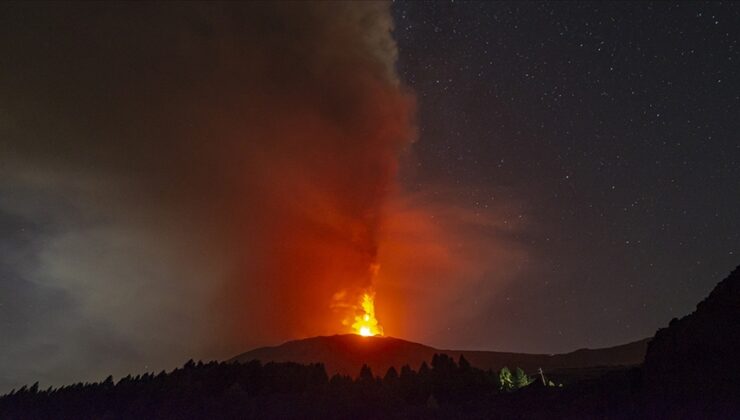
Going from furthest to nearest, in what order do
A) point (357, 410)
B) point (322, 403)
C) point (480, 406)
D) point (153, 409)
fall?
point (153, 409) → point (322, 403) → point (357, 410) → point (480, 406)

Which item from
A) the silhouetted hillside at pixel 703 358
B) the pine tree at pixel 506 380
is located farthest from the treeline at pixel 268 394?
the silhouetted hillside at pixel 703 358

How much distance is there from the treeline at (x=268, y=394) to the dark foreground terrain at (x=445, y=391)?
24cm

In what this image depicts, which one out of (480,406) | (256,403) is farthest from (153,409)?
(480,406)

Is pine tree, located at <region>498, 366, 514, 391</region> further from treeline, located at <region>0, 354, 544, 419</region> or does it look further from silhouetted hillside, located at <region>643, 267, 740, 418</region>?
silhouetted hillside, located at <region>643, 267, 740, 418</region>

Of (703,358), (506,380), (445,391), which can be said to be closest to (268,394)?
(445,391)

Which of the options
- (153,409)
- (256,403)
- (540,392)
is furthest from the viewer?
(153,409)

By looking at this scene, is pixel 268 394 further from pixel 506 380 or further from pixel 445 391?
pixel 506 380

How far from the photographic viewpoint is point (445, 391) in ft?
252

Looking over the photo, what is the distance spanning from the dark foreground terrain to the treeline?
0.79 feet

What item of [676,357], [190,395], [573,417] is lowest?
[573,417]

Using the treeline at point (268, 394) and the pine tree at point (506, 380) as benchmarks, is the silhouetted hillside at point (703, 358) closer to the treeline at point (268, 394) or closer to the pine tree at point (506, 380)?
the treeline at point (268, 394)

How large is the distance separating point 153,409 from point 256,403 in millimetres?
20550

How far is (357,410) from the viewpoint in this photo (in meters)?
67.1

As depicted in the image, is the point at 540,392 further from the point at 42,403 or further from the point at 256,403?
the point at 42,403
